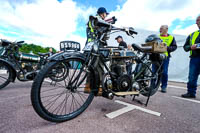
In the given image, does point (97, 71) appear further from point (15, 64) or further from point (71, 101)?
point (15, 64)

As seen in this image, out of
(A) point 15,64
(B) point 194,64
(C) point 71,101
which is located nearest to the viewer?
(C) point 71,101

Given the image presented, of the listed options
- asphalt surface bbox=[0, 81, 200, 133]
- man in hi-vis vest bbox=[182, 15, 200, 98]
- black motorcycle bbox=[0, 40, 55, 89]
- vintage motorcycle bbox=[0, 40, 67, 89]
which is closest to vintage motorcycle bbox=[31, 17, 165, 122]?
asphalt surface bbox=[0, 81, 200, 133]

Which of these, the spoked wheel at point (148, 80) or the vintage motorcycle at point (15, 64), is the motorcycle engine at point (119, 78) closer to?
the spoked wheel at point (148, 80)

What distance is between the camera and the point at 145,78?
206 cm

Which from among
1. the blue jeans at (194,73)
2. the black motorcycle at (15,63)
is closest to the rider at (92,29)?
the black motorcycle at (15,63)

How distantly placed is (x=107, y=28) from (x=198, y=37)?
2367mm

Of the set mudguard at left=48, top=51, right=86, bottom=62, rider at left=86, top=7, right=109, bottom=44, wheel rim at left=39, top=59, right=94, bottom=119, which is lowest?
wheel rim at left=39, top=59, right=94, bottom=119

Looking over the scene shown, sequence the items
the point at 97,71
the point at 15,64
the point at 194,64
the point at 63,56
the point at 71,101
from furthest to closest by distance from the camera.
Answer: the point at 15,64 < the point at 194,64 < the point at 71,101 < the point at 97,71 < the point at 63,56

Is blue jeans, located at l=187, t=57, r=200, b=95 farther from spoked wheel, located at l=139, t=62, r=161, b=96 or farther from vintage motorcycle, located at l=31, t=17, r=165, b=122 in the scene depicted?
vintage motorcycle, located at l=31, t=17, r=165, b=122

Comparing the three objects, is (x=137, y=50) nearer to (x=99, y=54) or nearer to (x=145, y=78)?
(x=145, y=78)

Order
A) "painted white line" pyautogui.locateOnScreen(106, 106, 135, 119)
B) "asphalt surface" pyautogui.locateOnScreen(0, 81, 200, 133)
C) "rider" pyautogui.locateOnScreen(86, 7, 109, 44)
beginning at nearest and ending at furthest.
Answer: "asphalt surface" pyautogui.locateOnScreen(0, 81, 200, 133) → "painted white line" pyautogui.locateOnScreen(106, 106, 135, 119) → "rider" pyautogui.locateOnScreen(86, 7, 109, 44)

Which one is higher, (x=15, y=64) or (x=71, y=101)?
(x=15, y=64)

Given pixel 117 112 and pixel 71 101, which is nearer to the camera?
pixel 117 112

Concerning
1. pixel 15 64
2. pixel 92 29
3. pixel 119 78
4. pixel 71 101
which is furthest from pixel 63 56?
pixel 15 64
